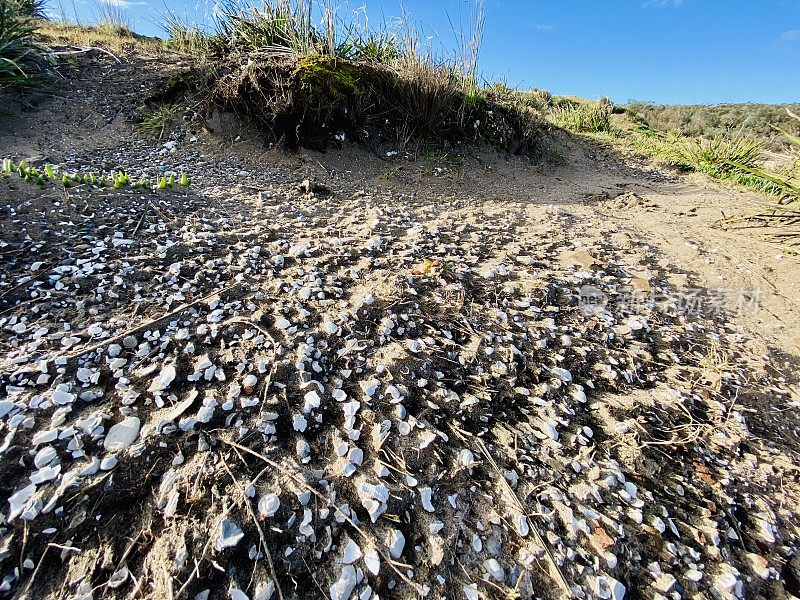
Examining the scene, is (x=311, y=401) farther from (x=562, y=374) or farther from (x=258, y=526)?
(x=562, y=374)

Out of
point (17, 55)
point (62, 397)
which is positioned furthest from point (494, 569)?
point (17, 55)

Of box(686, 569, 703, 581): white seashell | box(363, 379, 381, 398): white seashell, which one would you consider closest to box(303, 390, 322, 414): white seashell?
box(363, 379, 381, 398): white seashell

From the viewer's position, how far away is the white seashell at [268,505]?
1.78 metres

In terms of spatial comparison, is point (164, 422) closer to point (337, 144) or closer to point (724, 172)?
point (337, 144)

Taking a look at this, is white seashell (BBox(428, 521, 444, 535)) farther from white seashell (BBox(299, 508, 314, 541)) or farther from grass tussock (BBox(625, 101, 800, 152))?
grass tussock (BBox(625, 101, 800, 152))

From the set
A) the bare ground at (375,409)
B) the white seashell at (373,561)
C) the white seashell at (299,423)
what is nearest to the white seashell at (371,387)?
the bare ground at (375,409)

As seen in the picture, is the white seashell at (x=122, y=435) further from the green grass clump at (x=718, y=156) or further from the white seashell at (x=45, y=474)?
the green grass clump at (x=718, y=156)

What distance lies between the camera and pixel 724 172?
8.70 m

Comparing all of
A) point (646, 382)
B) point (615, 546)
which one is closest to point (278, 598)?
point (615, 546)

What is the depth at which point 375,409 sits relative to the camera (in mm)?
2279

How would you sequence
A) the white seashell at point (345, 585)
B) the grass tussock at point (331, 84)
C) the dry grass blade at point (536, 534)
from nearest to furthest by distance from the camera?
the white seashell at point (345, 585)
the dry grass blade at point (536, 534)
the grass tussock at point (331, 84)

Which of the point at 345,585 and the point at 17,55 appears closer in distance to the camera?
the point at 345,585

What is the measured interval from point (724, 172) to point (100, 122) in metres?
11.5

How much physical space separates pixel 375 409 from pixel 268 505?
27.9 inches
